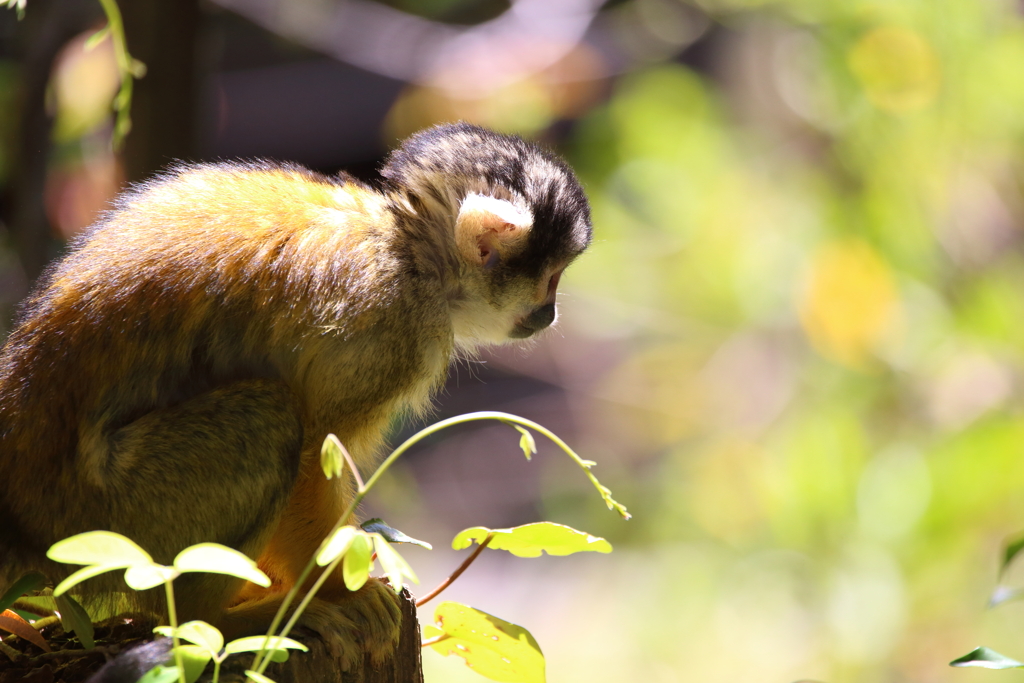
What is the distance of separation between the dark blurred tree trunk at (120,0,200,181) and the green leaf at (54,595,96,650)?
1.88 meters

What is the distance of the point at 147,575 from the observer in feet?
3.47

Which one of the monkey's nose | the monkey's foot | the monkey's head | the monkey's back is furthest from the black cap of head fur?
the monkey's foot

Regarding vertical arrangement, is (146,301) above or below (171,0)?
below

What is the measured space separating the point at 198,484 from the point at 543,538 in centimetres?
64

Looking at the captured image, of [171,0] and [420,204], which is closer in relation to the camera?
[420,204]

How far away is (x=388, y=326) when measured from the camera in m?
1.84

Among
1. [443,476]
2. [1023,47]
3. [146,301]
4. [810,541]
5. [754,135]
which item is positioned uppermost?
[1023,47]

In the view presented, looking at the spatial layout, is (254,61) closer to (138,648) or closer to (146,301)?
(146,301)

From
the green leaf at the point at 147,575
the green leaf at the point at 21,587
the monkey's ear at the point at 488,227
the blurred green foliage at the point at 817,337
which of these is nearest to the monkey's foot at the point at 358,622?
the green leaf at the point at 21,587

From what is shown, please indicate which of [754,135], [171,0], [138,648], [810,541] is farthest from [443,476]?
[138,648]

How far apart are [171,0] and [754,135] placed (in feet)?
14.0

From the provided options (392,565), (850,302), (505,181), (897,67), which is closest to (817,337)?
(850,302)

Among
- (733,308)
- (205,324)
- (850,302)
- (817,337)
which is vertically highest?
(205,324)

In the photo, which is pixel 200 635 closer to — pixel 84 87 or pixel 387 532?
pixel 387 532
